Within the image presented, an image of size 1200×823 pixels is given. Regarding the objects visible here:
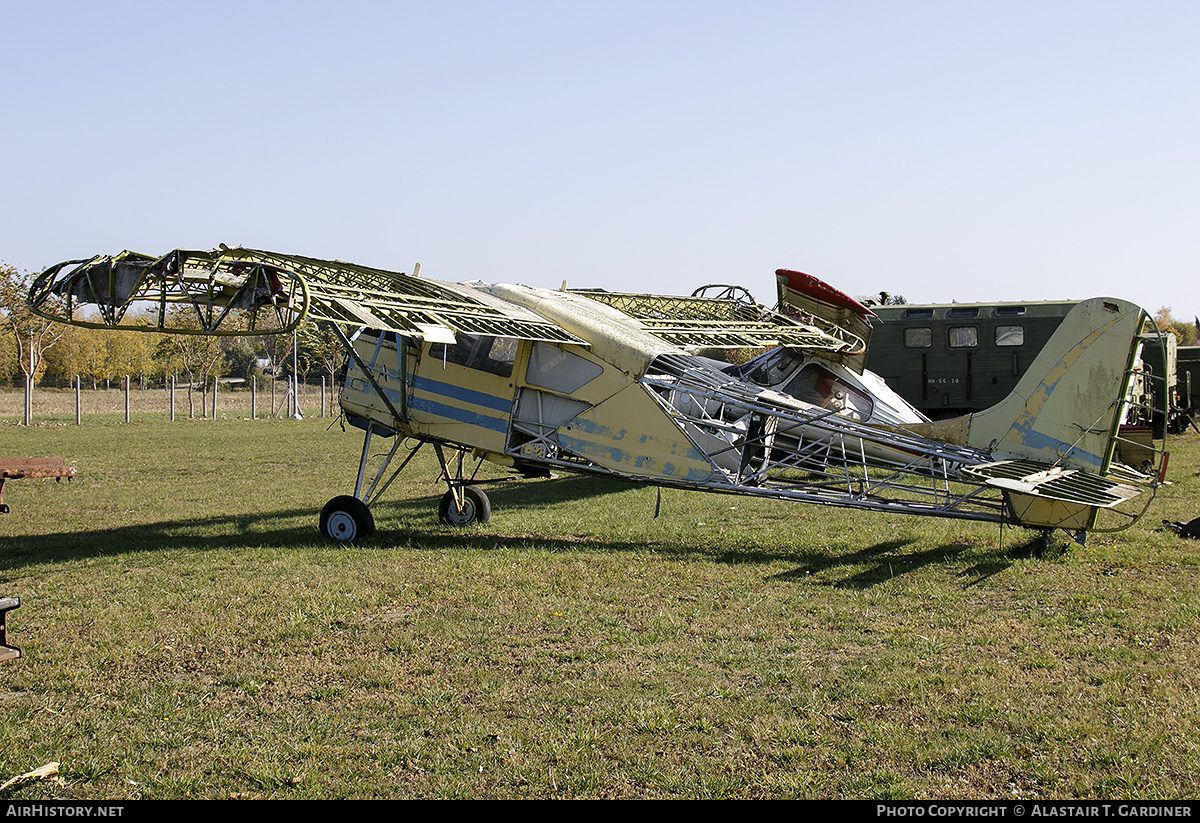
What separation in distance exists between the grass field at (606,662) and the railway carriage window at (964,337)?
9752 mm

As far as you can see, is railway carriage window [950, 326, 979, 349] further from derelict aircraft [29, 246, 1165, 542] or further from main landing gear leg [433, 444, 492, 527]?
main landing gear leg [433, 444, 492, 527]

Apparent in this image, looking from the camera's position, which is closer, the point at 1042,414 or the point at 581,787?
the point at 581,787

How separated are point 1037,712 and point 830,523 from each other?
7009 millimetres

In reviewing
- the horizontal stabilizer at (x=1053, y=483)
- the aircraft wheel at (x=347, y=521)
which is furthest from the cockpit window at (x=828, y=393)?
the aircraft wheel at (x=347, y=521)

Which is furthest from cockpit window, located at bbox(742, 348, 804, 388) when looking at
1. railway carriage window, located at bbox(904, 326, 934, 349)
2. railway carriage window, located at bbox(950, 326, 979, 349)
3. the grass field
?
railway carriage window, located at bbox(950, 326, 979, 349)

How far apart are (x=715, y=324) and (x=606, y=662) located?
9.04 m

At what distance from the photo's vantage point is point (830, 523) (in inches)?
496

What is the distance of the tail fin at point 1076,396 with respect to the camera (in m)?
9.33

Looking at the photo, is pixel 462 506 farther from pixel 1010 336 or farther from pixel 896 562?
pixel 1010 336

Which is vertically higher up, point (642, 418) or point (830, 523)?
point (642, 418)

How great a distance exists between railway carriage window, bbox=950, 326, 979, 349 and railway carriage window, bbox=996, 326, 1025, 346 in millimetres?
470

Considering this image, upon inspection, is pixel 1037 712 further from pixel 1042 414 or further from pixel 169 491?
pixel 169 491

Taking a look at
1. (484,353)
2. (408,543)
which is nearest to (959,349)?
(484,353)

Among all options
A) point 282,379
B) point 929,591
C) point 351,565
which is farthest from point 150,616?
point 282,379
